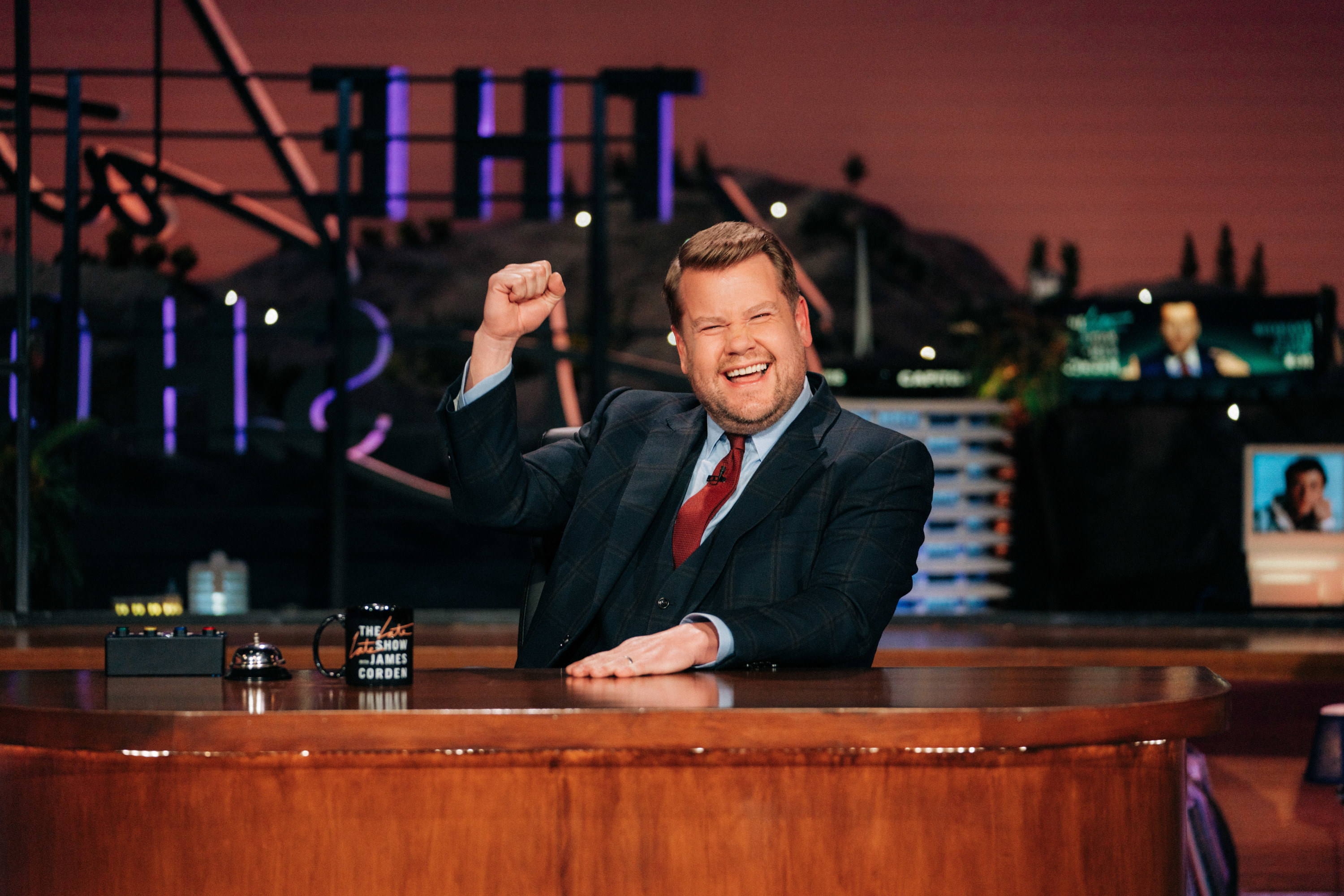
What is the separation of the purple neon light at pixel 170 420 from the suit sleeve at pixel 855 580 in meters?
8.05

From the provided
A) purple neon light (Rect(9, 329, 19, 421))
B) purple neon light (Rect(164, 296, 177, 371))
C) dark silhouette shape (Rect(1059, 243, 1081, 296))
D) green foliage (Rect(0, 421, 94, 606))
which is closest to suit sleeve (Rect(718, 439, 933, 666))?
purple neon light (Rect(9, 329, 19, 421))

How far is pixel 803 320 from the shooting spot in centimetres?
215

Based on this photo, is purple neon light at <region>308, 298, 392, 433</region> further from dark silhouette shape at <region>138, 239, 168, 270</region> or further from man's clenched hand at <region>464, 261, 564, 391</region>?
man's clenched hand at <region>464, 261, 564, 391</region>

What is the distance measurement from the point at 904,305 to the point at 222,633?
146ft

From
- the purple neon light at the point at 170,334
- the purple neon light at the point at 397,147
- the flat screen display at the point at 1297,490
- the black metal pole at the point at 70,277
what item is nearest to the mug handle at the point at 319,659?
the purple neon light at the point at 397,147

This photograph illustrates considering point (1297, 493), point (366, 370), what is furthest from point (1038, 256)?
point (366, 370)

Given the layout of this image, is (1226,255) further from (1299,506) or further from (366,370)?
(366,370)

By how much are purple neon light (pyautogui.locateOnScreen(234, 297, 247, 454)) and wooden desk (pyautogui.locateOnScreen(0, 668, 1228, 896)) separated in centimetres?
820

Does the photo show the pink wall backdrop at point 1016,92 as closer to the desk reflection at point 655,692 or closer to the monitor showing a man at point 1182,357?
the monitor showing a man at point 1182,357

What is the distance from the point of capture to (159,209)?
930 centimetres

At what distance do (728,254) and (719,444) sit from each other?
31 cm

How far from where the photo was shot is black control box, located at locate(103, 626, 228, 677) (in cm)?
187

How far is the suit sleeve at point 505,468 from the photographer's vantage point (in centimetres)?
204

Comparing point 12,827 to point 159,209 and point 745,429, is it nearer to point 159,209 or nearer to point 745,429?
point 745,429
